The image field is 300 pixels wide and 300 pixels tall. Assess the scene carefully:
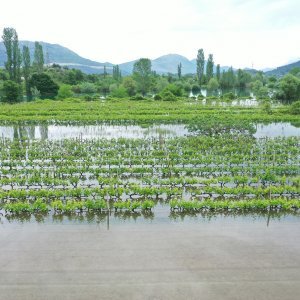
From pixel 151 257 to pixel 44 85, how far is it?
55511mm

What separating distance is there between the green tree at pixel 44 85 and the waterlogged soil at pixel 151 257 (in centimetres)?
5191

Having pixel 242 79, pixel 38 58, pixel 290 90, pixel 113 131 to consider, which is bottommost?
pixel 113 131

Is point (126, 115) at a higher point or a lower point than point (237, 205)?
higher

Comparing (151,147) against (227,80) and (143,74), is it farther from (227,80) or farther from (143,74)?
(227,80)

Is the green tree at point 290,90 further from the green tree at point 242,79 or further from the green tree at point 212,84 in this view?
the green tree at point 242,79

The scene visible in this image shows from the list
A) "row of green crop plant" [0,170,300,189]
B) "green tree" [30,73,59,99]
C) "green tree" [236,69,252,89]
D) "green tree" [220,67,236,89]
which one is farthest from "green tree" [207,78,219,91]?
"row of green crop plant" [0,170,300,189]

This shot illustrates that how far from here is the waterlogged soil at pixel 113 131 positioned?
2416cm

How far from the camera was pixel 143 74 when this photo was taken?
208ft

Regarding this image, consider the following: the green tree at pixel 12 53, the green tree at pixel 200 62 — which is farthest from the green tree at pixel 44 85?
the green tree at pixel 200 62

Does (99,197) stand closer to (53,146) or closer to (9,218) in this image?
(9,218)

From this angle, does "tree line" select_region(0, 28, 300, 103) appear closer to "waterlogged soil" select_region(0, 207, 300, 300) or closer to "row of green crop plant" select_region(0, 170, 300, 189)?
"row of green crop plant" select_region(0, 170, 300, 189)

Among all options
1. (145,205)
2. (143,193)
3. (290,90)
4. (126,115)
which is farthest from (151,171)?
(290,90)

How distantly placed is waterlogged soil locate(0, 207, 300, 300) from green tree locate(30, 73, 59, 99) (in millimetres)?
51909

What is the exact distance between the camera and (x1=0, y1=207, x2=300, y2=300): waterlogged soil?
7.57 meters
